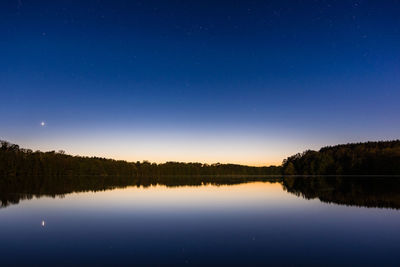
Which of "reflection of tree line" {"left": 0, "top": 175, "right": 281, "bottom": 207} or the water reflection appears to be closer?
the water reflection

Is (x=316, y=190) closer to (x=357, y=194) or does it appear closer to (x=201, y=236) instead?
(x=357, y=194)

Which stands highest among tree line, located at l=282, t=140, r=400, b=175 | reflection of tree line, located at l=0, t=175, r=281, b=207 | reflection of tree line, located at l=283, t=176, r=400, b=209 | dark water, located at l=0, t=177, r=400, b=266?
tree line, located at l=282, t=140, r=400, b=175

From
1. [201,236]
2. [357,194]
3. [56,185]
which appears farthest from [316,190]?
[56,185]

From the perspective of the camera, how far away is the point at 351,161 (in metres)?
123

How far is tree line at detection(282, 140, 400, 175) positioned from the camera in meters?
114

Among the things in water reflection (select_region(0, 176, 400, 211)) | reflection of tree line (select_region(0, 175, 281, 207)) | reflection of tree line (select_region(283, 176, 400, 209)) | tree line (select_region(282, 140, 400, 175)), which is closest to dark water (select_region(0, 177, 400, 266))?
reflection of tree line (select_region(283, 176, 400, 209))

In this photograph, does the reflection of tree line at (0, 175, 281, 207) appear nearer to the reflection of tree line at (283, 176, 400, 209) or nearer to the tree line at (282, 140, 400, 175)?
the reflection of tree line at (283, 176, 400, 209)

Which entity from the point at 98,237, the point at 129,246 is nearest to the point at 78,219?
the point at 98,237

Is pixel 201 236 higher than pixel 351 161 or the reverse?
the reverse

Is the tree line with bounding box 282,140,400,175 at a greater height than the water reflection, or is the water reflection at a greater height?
the tree line with bounding box 282,140,400,175

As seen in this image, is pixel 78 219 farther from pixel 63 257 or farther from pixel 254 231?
pixel 254 231

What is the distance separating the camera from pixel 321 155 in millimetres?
134625

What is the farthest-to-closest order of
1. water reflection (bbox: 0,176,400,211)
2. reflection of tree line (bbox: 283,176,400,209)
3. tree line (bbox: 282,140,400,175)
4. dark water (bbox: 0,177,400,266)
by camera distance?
tree line (bbox: 282,140,400,175), water reflection (bbox: 0,176,400,211), reflection of tree line (bbox: 283,176,400,209), dark water (bbox: 0,177,400,266)

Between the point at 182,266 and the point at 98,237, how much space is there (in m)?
6.38
